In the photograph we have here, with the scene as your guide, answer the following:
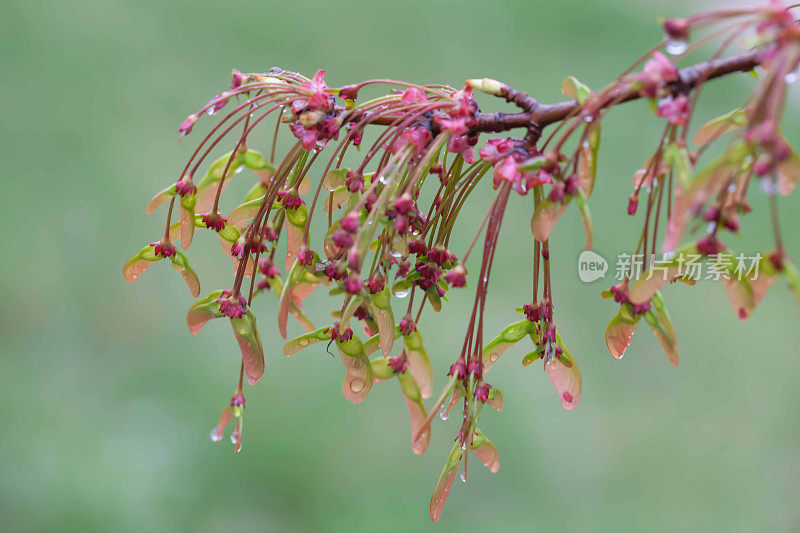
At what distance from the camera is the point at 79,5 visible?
164cm

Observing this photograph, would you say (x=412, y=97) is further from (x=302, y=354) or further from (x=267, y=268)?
(x=302, y=354)

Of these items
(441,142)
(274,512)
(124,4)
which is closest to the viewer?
(441,142)

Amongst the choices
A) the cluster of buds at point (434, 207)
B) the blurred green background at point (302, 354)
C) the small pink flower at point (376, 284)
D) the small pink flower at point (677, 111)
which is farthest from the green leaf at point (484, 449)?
the blurred green background at point (302, 354)

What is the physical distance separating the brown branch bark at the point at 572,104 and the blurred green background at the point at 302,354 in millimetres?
911

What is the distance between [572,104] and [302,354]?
1027 millimetres

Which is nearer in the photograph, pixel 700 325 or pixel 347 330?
pixel 347 330

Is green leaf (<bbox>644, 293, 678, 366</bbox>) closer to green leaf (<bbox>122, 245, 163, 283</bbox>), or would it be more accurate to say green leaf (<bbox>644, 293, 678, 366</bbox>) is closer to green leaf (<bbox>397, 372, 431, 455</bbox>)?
green leaf (<bbox>397, 372, 431, 455</bbox>)

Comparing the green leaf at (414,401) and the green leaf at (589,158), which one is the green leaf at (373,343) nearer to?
the green leaf at (414,401)

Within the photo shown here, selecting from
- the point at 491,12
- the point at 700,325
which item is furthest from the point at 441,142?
the point at 491,12

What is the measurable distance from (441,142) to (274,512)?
98 cm

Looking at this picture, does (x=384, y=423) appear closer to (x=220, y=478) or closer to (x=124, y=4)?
(x=220, y=478)

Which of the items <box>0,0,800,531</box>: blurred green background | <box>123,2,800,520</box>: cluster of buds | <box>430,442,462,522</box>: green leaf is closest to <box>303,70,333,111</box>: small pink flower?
<box>123,2,800,520</box>: cluster of buds

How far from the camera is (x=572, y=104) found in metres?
0.39

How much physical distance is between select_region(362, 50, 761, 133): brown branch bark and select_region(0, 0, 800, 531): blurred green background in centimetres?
91
